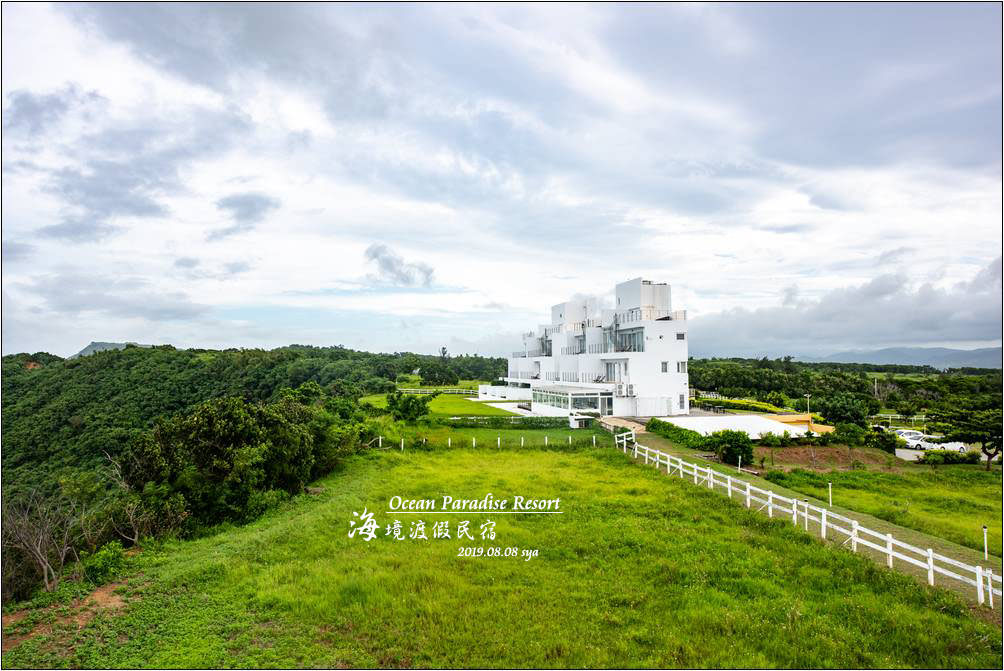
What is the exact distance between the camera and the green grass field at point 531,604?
5965 millimetres

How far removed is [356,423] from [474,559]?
1226 centimetres

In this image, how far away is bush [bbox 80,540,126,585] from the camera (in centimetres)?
812

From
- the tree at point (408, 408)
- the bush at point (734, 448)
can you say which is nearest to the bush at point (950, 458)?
the bush at point (734, 448)

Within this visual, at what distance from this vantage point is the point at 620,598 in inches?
286

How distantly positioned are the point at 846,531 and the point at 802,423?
18.2m

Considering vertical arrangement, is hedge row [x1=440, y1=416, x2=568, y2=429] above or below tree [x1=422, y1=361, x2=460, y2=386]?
below

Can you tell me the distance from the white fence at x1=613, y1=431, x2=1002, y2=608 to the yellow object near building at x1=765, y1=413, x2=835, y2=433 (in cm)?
931

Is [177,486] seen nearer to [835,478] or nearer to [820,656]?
[820,656]

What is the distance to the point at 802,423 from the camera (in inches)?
984

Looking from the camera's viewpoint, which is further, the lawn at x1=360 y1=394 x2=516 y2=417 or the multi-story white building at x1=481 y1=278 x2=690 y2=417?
the multi-story white building at x1=481 y1=278 x2=690 y2=417

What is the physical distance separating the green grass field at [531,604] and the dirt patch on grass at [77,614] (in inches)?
2.4

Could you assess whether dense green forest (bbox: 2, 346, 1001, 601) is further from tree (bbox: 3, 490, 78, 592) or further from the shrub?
the shrub

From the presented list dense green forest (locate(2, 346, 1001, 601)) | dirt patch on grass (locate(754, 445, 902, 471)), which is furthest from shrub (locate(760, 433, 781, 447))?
dense green forest (locate(2, 346, 1001, 601))

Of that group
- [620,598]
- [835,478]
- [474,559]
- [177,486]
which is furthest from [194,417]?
[835,478]
